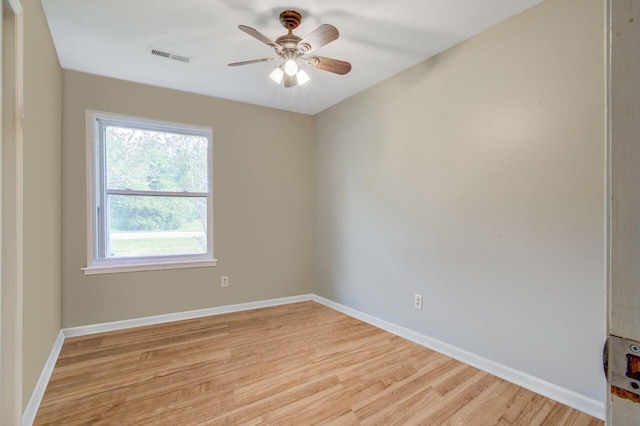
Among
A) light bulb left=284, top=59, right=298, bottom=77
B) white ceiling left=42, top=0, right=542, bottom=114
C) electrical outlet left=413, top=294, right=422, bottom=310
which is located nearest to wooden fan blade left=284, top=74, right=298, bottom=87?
light bulb left=284, top=59, right=298, bottom=77

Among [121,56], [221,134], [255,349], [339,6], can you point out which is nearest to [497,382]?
[255,349]

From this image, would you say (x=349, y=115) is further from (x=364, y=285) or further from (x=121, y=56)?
(x=121, y=56)

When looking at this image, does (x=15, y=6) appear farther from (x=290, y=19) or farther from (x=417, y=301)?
(x=417, y=301)

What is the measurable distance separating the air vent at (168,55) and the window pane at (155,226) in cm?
146

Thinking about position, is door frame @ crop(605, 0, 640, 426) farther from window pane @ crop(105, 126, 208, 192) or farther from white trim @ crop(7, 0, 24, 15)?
window pane @ crop(105, 126, 208, 192)

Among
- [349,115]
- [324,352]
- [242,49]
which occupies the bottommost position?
[324,352]

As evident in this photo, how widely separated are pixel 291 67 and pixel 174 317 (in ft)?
9.41

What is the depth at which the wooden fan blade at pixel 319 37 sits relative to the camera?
1807mm

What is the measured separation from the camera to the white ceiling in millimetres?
2004

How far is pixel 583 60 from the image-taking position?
69.8 inches

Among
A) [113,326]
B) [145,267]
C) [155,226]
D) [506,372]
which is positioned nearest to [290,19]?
[155,226]

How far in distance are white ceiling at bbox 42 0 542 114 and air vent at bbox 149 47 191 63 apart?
0.18 ft

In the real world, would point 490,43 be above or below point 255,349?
above

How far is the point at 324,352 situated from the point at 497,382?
4.25ft
